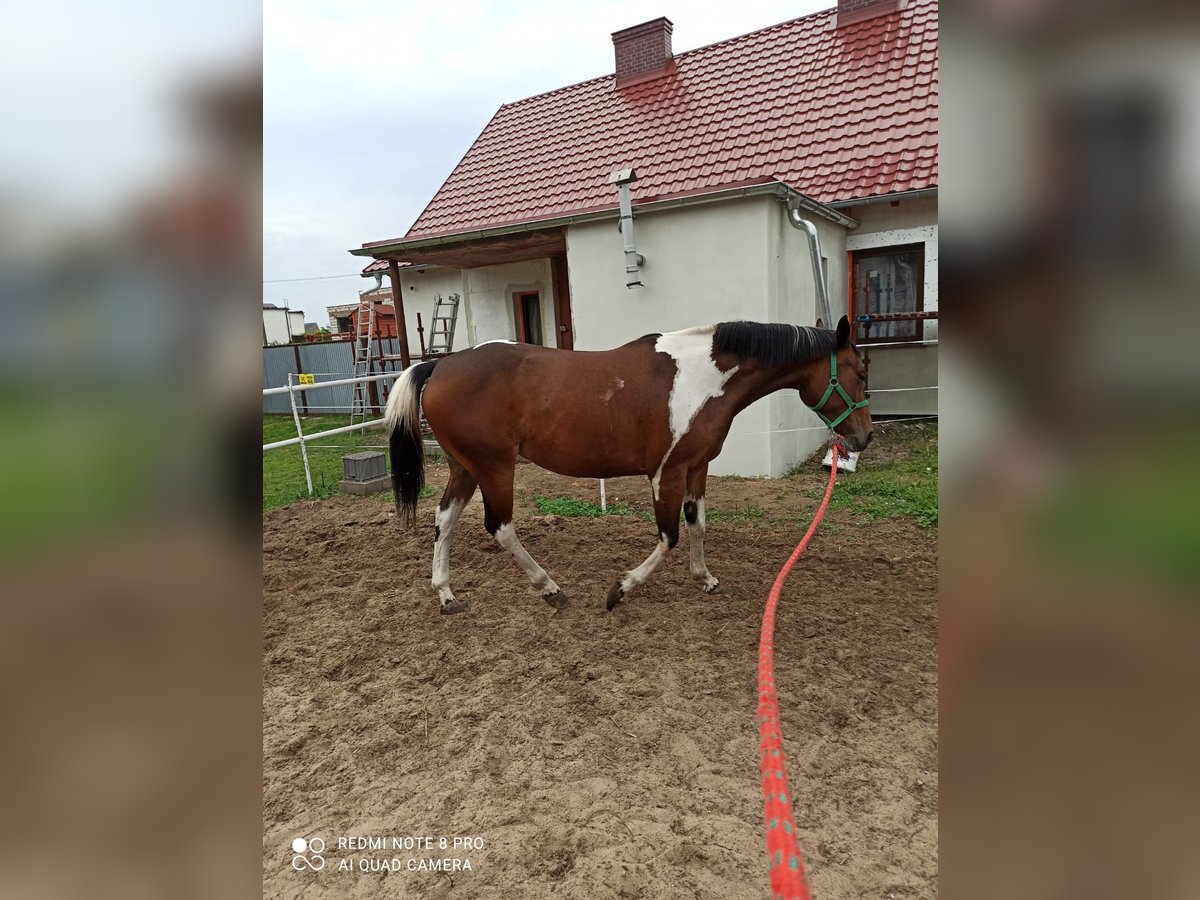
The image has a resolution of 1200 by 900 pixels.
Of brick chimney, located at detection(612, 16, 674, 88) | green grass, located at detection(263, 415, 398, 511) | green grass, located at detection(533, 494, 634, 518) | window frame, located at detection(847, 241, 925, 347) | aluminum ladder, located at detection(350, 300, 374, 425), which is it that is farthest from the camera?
aluminum ladder, located at detection(350, 300, 374, 425)

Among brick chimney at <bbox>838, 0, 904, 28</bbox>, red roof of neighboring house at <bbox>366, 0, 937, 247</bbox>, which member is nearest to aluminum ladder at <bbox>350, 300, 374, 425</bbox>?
red roof of neighboring house at <bbox>366, 0, 937, 247</bbox>

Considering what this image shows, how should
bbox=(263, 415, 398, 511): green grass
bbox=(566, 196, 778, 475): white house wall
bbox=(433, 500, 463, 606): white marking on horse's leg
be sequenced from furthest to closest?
bbox=(263, 415, 398, 511): green grass → bbox=(566, 196, 778, 475): white house wall → bbox=(433, 500, 463, 606): white marking on horse's leg

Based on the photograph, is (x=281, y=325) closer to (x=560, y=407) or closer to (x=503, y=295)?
(x=503, y=295)

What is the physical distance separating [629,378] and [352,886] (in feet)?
8.41

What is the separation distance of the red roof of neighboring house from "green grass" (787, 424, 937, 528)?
2.86m

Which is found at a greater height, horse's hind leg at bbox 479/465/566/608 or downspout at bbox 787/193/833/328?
downspout at bbox 787/193/833/328

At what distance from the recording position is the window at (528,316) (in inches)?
363

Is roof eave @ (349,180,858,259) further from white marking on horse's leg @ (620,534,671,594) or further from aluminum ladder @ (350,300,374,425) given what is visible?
aluminum ladder @ (350,300,374,425)

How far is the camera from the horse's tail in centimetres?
375

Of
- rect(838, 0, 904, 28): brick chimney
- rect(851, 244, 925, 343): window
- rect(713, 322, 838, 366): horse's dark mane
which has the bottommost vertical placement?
rect(713, 322, 838, 366): horse's dark mane

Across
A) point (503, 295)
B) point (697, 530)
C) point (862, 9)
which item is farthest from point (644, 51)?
point (697, 530)

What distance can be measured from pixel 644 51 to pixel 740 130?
10.1 feet
